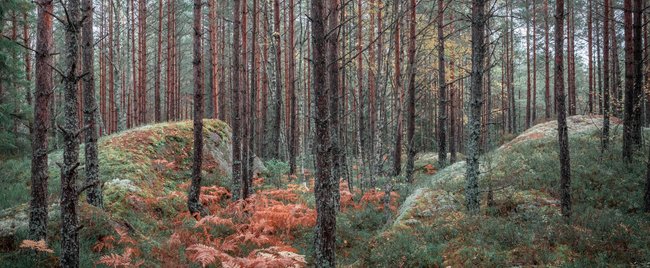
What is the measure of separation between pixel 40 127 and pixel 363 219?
706 cm

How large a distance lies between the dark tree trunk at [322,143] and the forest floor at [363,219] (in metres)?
0.59

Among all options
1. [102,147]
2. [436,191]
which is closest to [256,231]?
[436,191]

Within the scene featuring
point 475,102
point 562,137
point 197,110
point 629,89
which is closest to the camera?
point 562,137

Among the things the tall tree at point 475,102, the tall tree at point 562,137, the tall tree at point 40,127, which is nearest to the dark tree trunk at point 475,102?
the tall tree at point 475,102

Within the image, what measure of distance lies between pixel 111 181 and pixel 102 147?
113 inches

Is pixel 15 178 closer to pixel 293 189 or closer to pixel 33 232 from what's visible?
pixel 33 232

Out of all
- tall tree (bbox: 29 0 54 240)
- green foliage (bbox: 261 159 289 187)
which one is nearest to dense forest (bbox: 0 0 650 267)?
tall tree (bbox: 29 0 54 240)

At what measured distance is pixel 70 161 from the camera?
168 inches

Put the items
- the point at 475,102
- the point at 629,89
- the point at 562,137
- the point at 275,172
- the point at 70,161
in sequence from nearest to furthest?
the point at 70,161
the point at 562,137
the point at 475,102
the point at 629,89
the point at 275,172

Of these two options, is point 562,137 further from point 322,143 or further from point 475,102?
point 322,143

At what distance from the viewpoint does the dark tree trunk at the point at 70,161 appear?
4180mm

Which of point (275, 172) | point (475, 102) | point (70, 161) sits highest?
point (475, 102)

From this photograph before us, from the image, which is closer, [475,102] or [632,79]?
[475,102]

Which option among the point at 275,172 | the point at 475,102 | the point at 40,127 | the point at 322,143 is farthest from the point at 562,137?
the point at 275,172
